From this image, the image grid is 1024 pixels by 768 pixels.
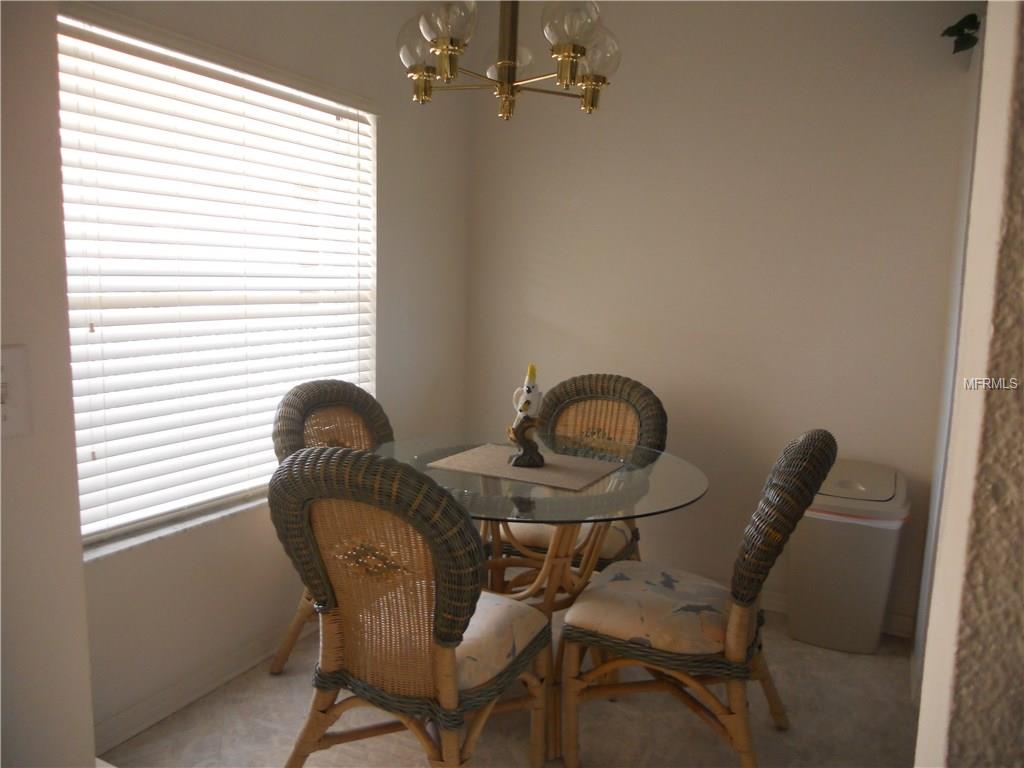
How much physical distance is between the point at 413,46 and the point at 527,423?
1.09 metres

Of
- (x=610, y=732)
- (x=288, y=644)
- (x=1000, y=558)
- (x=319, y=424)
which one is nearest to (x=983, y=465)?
(x=1000, y=558)

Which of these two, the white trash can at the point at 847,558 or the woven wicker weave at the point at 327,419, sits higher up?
the woven wicker weave at the point at 327,419

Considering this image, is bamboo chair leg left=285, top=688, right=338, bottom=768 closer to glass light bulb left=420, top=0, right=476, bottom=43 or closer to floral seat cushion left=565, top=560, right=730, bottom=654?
floral seat cushion left=565, top=560, right=730, bottom=654

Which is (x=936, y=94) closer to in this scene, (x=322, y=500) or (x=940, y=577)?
(x=322, y=500)

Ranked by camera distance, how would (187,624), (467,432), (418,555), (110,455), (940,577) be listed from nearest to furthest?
(940,577)
(418,555)
(110,455)
(187,624)
(467,432)

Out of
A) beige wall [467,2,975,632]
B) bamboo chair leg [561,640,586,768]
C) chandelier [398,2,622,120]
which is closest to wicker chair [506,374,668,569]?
beige wall [467,2,975,632]

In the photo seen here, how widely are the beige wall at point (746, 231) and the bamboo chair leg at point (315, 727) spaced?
6.35 ft

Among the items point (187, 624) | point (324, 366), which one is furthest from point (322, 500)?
point (324, 366)

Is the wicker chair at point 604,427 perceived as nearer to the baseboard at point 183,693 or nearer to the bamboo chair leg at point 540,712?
the bamboo chair leg at point 540,712

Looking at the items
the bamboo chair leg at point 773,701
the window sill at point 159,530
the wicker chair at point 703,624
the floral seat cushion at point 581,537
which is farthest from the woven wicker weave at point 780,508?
the window sill at point 159,530

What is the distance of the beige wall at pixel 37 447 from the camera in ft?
3.18

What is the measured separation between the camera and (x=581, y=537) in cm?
266

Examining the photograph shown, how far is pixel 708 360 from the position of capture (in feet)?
10.5

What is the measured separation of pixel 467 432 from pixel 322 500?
90.1 inches
